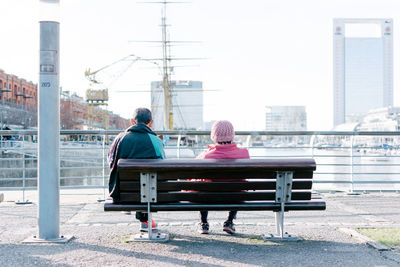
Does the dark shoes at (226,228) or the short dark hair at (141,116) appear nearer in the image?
the short dark hair at (141,116)

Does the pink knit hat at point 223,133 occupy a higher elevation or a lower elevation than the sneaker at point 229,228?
higher

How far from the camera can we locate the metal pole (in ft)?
14.3

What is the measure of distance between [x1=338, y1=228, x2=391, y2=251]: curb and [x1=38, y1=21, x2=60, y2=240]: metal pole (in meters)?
3.24

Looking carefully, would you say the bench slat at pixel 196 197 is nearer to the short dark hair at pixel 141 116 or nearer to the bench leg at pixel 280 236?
the bench leg at pixel 280 236

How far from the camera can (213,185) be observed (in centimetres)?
411

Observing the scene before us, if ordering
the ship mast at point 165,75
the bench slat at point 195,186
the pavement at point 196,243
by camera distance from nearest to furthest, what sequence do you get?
the pavement at point 196,243 < the bench slat at point 195,186 < the ship mast at point 165,75

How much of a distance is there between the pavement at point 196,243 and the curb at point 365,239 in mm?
45

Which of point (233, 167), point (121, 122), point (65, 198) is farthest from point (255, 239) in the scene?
point (121, 122)

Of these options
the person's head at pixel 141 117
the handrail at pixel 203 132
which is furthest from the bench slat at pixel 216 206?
the handrail at pixel 203 132

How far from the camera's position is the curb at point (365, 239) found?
410cm

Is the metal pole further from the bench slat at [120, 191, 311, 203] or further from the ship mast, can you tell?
the ship mast

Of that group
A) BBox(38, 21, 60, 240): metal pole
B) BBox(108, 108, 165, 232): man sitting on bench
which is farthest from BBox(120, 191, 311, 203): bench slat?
BBox(38, 21, 60, 240): metal pole

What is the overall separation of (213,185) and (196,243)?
0.70 metres

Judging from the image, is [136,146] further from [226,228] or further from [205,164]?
[226,228]
